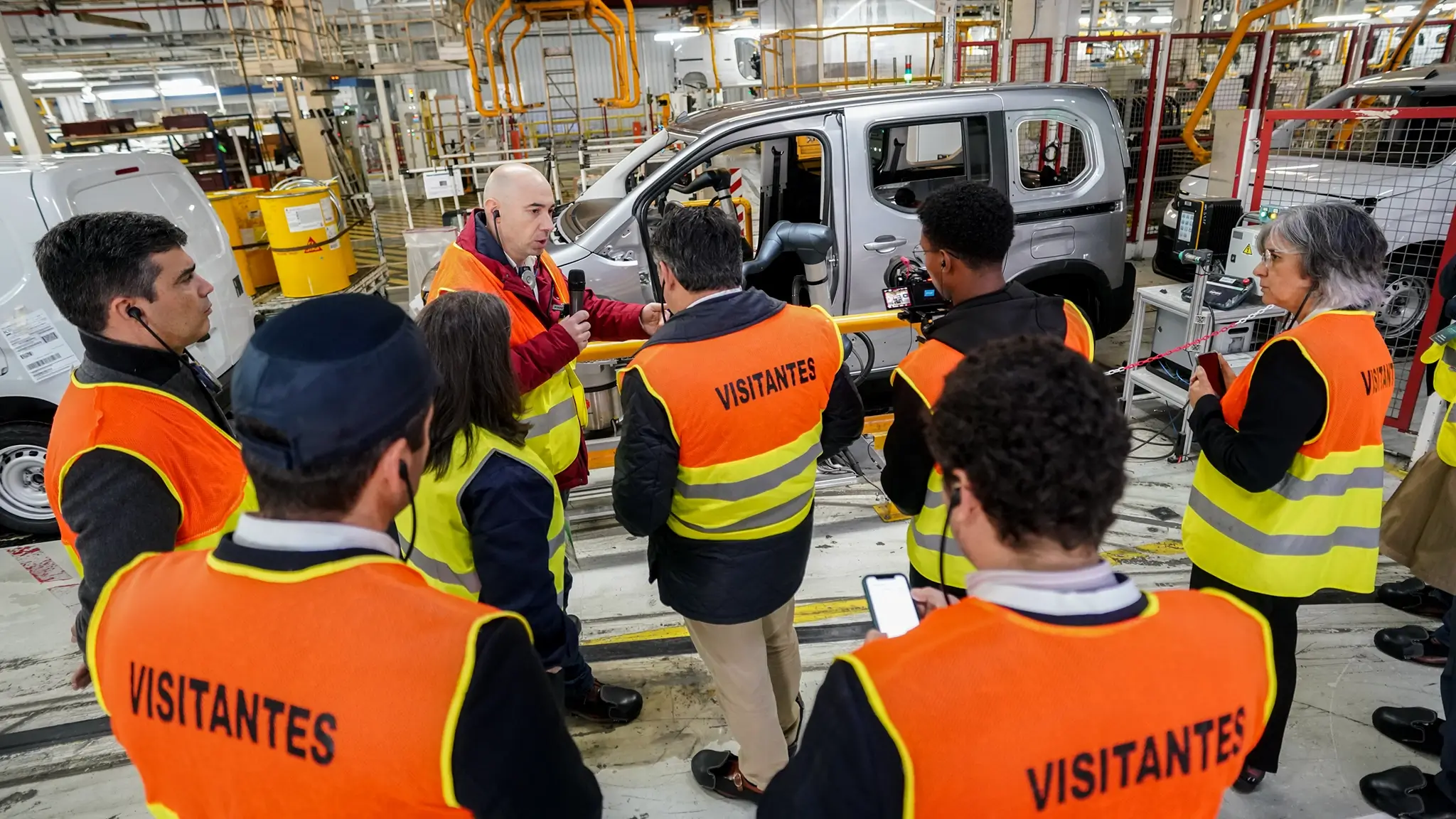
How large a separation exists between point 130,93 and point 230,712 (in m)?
30.8

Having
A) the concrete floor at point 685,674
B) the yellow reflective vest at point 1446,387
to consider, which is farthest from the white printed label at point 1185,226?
the yellow reflective vest at point 1446,387

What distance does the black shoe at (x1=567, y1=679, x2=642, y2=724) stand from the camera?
8.59 ft

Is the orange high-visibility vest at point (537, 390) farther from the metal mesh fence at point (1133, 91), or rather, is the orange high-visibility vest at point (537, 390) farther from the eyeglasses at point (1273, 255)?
the metal mesh fence at point (1133, 91)

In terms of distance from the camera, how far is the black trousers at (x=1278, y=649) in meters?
2.01

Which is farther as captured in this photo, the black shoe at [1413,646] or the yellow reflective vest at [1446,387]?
the black shoe at [1413,646]

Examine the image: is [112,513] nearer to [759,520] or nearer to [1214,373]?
[759,520]

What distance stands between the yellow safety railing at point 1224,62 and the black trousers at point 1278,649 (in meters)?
7.63

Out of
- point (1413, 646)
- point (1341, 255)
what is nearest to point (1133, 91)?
point (1413, 646)

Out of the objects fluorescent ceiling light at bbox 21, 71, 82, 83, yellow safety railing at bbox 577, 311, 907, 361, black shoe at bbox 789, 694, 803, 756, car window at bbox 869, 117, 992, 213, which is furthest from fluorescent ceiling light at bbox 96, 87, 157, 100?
black shoe at bbox 789, 694, 803, 756

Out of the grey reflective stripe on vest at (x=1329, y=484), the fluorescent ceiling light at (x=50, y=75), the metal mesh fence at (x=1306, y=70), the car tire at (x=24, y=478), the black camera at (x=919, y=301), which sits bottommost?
the car tire at (x=24, y=478)

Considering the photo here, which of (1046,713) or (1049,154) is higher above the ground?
(1049,154)

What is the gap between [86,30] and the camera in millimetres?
20219

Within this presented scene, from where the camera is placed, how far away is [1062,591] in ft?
2.86

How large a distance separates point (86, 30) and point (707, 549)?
2704 centimetres
